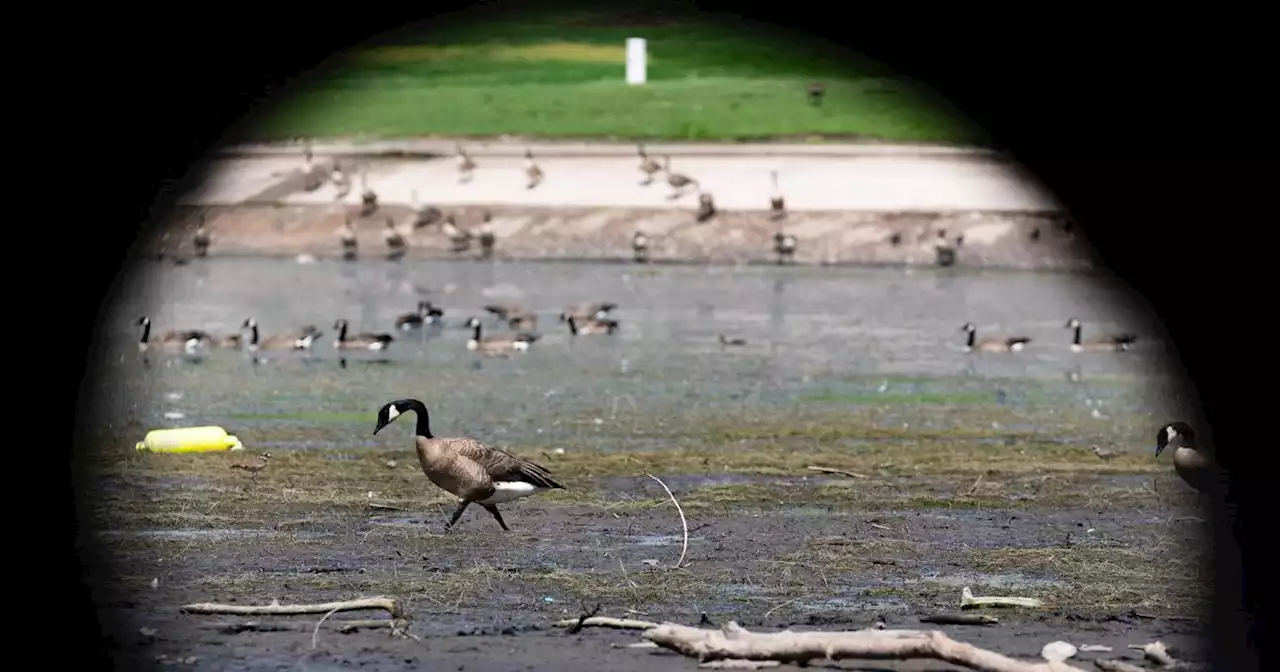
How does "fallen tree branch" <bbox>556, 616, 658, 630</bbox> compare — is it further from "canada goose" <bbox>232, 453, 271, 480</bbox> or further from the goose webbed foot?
"canada goose" <bbox>232, 453, 271, 480</bbox>

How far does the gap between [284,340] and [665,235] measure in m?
10.2

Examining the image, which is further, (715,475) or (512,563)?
(715,475)

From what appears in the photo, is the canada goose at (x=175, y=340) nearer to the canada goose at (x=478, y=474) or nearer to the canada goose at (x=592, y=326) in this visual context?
the canada goose at (x=592, y=326)

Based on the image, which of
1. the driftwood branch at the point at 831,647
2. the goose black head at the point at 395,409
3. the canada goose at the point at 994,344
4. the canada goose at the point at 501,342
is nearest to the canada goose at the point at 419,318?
the canada goose at the point at 501,342

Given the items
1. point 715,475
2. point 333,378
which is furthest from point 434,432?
point 333,378

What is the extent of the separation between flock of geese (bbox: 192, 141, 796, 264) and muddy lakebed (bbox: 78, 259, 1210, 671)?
817 centimetres

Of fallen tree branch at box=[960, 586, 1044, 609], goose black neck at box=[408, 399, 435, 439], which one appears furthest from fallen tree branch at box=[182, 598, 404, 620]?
goose black neck at box=[408, 399, 435, 439]

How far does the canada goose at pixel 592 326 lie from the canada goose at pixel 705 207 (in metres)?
7.19

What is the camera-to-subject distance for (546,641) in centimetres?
665

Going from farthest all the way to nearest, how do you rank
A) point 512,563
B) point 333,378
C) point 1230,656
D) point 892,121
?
point 892,121 < point 333,378 < point 512,563 < point 1230,656

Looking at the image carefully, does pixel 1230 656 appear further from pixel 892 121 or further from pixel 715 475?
pixel 892 121

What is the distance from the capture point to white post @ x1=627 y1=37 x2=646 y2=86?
28734 millimetres

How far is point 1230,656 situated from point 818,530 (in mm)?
3521

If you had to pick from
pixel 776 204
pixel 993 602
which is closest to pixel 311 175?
A: pixel 776 204
